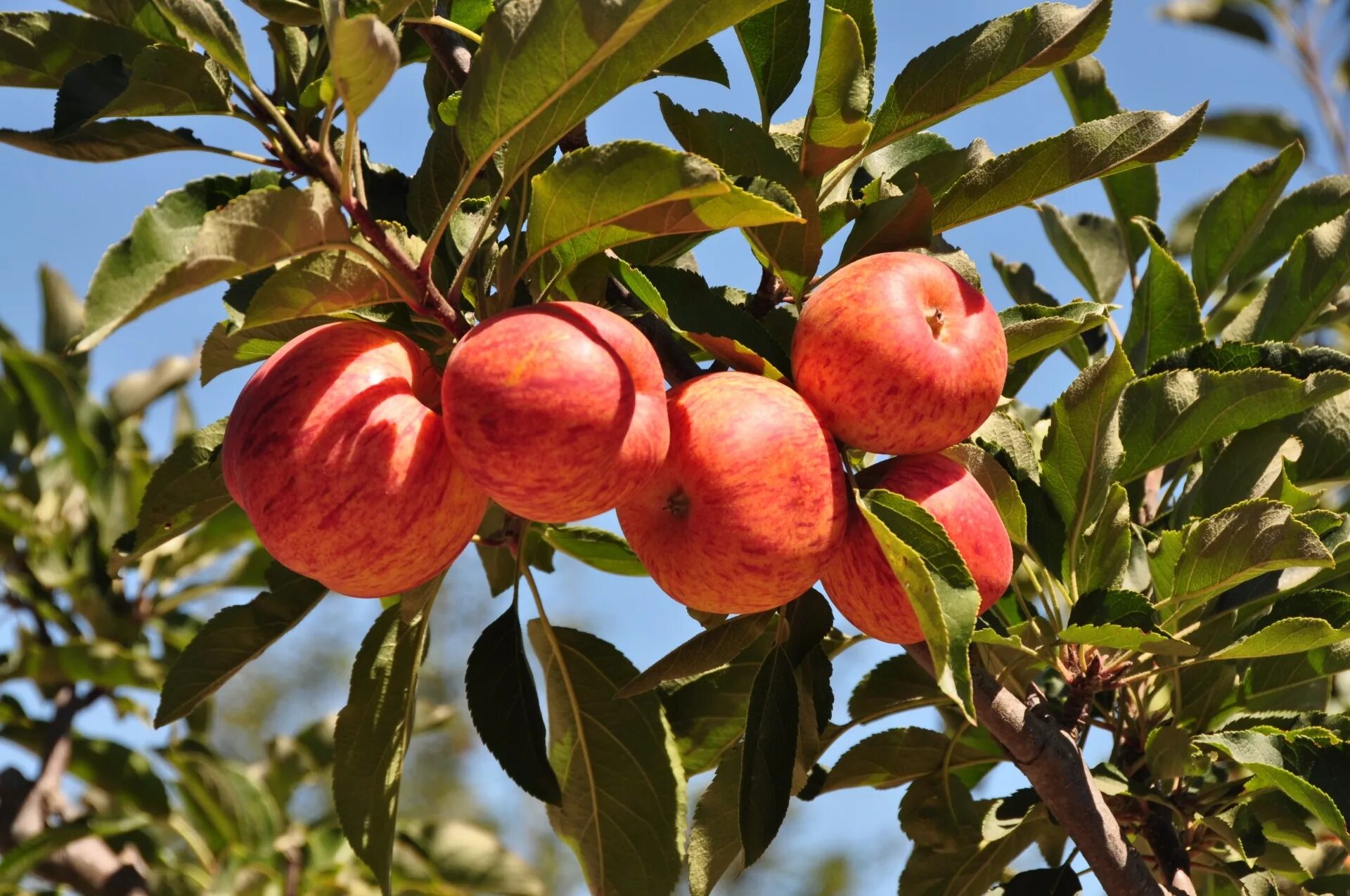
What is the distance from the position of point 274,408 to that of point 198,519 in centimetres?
37

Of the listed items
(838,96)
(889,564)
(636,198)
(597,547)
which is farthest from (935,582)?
(597,547)

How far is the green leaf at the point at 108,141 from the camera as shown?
108cm

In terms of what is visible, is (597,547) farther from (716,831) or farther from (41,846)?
(41,846)

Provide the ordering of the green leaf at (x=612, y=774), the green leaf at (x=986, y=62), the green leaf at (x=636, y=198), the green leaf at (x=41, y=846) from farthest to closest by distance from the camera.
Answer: the green leaf at (x=41, y=846) < the green leaf at (x=612, y=774) < the green leaf at (x=986, y=62) < the green leaf at (x=636, y=198)

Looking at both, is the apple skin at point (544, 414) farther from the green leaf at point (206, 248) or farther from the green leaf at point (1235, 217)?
the green leaf at point (1235, 217)

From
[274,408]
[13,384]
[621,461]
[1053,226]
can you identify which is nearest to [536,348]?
[621,461]

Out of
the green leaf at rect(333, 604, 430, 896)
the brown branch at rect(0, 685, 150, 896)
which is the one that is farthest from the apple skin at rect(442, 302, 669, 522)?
the brown branch at rect(0, 685, 150, 896)

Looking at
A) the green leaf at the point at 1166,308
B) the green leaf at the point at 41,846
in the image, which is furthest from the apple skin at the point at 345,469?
the green leaf at the point at 41,846

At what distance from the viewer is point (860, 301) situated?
1059 mm

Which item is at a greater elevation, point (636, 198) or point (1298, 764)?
point (636, 198)

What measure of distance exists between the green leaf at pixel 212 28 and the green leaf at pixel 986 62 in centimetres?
62

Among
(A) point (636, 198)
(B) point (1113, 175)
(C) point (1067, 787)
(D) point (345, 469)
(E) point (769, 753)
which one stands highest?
(A) point (636, 198)

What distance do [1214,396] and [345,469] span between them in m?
0.89

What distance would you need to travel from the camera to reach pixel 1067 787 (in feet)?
3.81
